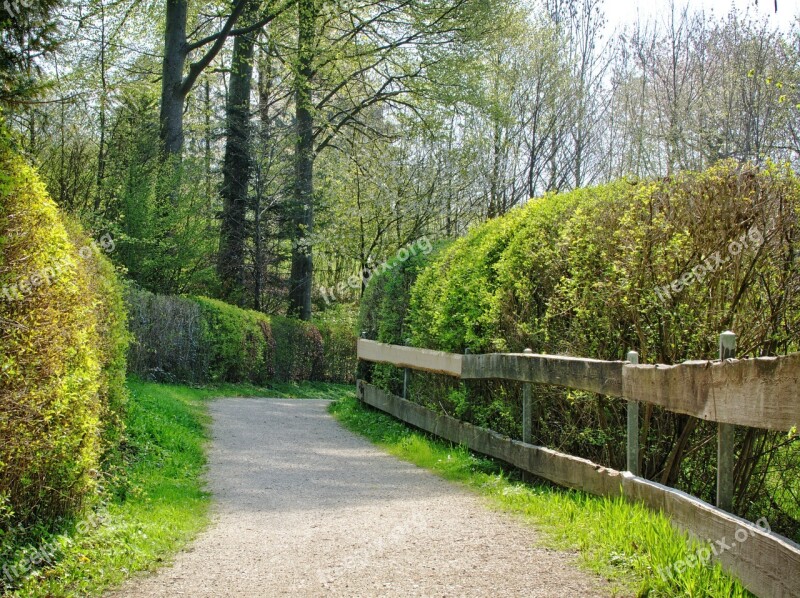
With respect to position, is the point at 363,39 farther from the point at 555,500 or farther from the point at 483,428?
the point at 555,500

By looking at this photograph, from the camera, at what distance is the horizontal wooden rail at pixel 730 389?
134 inches

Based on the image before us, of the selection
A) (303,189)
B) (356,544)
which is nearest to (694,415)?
(356,544)

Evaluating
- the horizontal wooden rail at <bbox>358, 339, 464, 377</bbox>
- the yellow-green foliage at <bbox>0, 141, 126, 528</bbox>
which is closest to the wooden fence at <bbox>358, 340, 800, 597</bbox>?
the horizontal wooden rail at <bbox>358, 339, 464, 377</bbox>

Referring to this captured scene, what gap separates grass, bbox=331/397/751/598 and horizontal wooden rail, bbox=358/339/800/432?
2.34ft

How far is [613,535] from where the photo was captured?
4.63m

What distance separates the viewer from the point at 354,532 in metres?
5.51

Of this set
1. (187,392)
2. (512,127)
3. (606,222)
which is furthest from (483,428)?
(512,127)

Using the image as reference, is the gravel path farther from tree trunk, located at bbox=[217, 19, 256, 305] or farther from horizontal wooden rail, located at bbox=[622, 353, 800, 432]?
tree trunk, located at bbox=[217, 19, 256, 305]

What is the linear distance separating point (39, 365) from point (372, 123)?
25015mm

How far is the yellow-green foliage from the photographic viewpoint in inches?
→ 167

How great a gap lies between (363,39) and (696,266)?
21504 mm

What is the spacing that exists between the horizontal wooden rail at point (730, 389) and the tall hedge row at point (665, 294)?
0.61 m

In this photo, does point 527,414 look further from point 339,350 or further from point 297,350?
point 339,350

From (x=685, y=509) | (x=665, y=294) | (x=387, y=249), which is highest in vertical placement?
(x=387, y=249)
